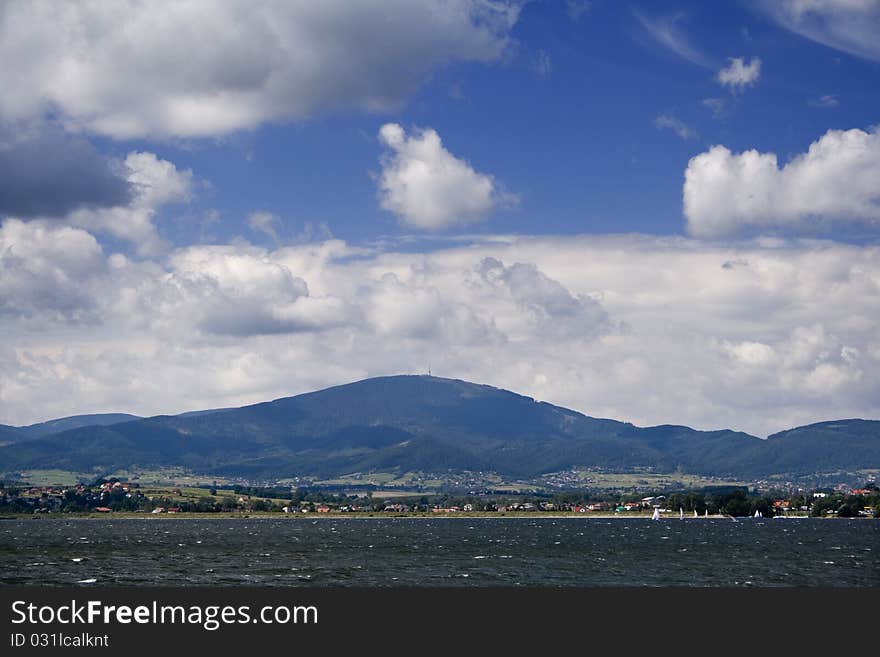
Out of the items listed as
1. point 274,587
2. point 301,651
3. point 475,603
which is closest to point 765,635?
point 475,603

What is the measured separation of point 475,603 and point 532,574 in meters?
38.1

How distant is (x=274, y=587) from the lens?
9750 cm

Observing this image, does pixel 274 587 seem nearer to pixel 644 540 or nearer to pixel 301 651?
pixel 301 651

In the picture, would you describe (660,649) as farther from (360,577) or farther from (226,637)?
(360,577)

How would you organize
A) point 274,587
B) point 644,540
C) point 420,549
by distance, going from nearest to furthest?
point 274,587 → point 420,549 → point 644,540

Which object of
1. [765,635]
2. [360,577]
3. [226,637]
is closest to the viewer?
[226,637]

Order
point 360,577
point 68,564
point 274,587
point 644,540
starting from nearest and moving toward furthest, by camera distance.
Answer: point 274,587 → point 360,577 → point 68,564 → point 644,540

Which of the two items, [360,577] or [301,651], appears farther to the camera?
[360,577]

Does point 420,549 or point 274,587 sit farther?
point 420,549

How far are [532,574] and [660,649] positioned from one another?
6030cm

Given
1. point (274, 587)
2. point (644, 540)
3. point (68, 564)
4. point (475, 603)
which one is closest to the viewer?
point (475, 603)

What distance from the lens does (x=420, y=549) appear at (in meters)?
167

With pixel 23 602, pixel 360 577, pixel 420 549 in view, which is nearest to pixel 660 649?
pixel 23 602

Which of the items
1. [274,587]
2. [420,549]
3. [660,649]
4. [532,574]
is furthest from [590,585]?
[420,549]
